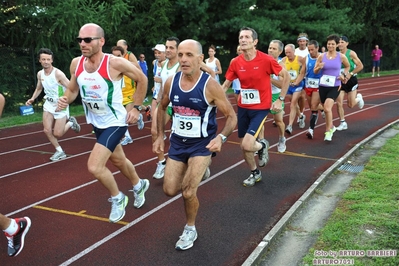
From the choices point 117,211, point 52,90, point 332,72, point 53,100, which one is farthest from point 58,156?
point 332,72

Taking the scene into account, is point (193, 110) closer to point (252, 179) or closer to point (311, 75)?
point (252, 179)

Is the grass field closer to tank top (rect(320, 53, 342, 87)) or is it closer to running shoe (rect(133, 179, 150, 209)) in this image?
running shoe (rect(133, 179, 150, 209))

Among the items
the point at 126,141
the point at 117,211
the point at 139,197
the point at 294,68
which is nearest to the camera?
the point at 117,211

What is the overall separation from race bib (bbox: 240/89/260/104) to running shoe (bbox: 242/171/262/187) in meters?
1.09

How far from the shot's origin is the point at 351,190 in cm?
589

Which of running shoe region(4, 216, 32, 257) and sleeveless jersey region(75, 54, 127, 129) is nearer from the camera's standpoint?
running shoe region(4, 216, 32, 257)

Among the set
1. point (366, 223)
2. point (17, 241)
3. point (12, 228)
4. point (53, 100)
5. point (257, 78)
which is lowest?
point (366, 223)

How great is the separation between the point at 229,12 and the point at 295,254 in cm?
1923

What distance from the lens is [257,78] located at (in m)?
6.30

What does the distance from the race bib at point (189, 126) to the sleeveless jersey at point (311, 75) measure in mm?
5756

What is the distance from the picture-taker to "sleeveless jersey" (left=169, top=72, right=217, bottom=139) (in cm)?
432

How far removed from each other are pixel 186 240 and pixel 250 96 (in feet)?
8.87

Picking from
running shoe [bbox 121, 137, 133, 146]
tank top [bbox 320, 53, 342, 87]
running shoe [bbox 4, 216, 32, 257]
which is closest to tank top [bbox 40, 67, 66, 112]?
running shoe [bbox 121, 137, 133, 146]

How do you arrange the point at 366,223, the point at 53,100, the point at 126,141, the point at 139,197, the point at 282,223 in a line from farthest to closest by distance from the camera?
the point at 126,141 → the point at 53,100 → the point at 139,197 → the point at 282,223 → the point at 366,223
